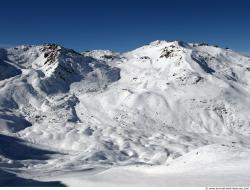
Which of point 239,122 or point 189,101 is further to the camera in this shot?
point 189,101

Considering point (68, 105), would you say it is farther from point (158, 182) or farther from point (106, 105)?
point (158, 182)

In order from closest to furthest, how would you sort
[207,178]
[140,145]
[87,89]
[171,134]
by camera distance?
[207,178] → [140,145] → [171,134] → [87,89]

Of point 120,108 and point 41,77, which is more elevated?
point 41,77

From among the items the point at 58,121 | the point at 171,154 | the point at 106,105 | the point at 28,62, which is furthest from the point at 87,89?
the point at 171,154

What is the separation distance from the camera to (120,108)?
82.4 meters

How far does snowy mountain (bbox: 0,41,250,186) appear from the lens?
56219 mm

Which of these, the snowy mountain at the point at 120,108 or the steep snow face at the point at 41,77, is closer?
the snowy mountain at the point at 120,108

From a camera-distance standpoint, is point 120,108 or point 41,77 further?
point 41,77

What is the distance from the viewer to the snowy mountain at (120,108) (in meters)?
56.2

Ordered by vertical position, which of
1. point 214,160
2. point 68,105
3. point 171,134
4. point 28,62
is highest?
point 28,62

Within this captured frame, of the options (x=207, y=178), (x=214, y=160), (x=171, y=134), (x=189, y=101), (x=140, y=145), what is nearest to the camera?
(x=207, y=178)

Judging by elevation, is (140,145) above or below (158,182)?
above

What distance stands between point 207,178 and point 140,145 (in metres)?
33.2

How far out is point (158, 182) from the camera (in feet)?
103
